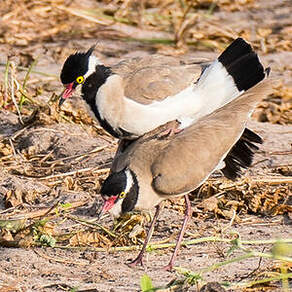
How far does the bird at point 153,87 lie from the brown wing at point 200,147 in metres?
0.22

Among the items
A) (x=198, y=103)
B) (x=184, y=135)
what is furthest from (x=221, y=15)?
(x=184, y=135)

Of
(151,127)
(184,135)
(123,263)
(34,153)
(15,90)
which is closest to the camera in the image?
(123,263)

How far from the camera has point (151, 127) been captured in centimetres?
562

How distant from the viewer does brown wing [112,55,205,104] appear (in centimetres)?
571

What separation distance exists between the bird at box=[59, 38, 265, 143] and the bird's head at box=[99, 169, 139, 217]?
65 cm

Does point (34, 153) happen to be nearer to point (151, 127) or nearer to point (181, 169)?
point (151, 127)

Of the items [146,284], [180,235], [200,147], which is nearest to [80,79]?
[200,147]

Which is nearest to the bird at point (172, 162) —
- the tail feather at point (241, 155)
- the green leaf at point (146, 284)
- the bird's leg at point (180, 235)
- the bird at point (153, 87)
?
the bird's leg at point (180, 235)

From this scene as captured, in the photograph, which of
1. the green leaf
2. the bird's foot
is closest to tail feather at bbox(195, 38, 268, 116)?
the bird's foot

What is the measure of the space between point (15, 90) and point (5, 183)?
166 cm

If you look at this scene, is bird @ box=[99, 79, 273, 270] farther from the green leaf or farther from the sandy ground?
the green leaf

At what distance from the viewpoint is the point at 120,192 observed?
15.9ft

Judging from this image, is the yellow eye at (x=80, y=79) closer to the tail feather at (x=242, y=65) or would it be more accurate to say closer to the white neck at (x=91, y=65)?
the white neck at (x=91, y=65)

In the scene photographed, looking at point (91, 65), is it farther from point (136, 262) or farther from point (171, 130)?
point (136, 262)
